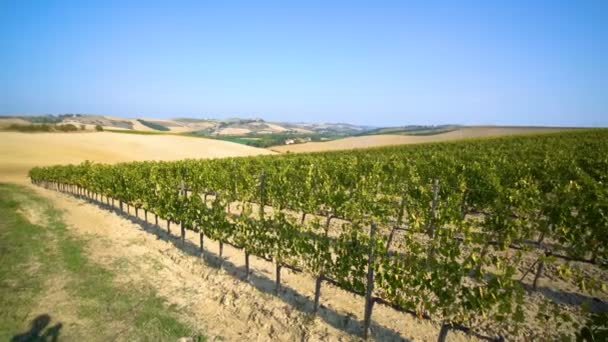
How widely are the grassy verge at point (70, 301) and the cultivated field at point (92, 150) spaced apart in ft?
89.0

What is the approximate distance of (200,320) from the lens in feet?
22.9

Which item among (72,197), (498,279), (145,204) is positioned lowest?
(72,197)

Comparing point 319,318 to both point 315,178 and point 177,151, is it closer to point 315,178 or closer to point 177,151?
point 315,178

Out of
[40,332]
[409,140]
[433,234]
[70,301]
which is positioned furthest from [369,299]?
[409,140]

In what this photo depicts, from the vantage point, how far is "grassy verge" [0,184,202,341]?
21.2ft

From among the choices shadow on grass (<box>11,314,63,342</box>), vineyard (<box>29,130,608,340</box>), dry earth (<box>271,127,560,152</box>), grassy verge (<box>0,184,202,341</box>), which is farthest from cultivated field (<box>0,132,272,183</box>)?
shadow on grass (<box>11,314,63,342</box>)

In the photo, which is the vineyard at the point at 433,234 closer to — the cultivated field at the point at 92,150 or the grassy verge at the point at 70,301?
the grassy verge at the point at 70,301

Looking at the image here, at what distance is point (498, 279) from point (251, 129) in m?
171

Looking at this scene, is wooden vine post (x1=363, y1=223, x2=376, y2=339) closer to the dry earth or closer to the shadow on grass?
the shadow on grass

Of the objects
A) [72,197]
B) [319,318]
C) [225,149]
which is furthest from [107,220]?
[225,149]

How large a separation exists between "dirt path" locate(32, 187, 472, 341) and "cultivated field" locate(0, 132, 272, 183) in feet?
95.4

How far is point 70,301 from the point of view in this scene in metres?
7.52

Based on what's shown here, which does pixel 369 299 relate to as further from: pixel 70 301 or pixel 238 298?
pixel 70 301

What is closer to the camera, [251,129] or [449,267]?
[449,267]
